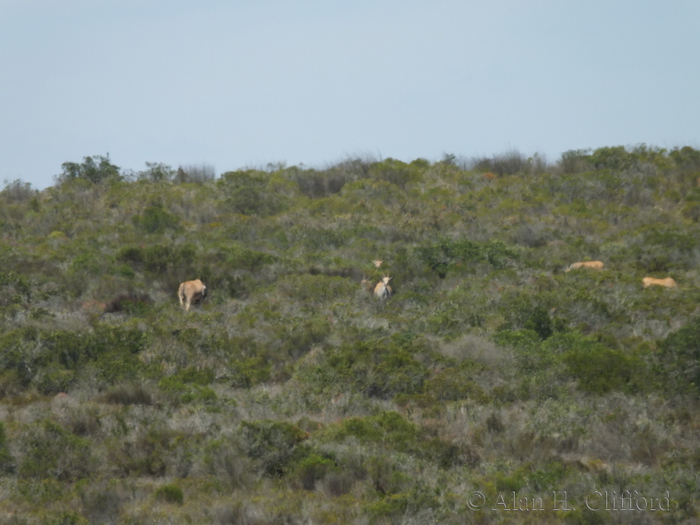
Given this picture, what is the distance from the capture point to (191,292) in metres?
17.0

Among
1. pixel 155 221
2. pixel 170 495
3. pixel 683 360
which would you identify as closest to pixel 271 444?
pixel 170 495

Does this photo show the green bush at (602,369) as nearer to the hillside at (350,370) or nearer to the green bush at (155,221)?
the hillside at (350,370)

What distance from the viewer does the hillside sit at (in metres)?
7.14

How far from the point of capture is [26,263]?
18500mm

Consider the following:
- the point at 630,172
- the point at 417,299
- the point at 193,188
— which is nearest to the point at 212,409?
the point at 417,299

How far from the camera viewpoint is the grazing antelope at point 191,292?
16902mm

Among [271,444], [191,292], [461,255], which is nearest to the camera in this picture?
[271,444]

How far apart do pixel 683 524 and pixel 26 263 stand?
1590cm

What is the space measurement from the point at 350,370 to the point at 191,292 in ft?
22.3

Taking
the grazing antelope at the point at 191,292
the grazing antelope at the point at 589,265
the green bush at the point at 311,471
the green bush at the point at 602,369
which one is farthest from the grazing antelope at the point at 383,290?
the green bush at the point at 311,471

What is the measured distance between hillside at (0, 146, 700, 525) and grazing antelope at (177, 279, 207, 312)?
25 centimetres

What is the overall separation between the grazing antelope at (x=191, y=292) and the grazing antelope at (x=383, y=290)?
3728 millimetres

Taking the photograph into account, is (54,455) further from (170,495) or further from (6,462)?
(170,495)

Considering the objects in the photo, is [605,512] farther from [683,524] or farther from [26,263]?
[26,263]
